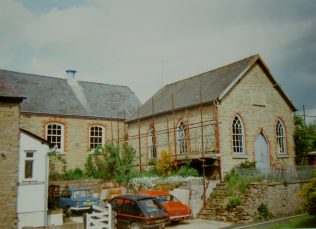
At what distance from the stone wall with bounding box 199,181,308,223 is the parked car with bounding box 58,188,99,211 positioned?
6.27m

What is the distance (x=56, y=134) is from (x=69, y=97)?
14.1 ft

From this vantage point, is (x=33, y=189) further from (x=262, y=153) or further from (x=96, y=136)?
(x=262, y=153)

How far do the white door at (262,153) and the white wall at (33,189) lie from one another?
1465cm

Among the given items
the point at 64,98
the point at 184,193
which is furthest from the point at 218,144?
the point at 64,98

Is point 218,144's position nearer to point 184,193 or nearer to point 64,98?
point 184,193

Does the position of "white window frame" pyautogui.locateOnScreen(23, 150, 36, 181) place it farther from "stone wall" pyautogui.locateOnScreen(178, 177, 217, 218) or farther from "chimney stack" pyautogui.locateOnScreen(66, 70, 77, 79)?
"chimney stack" pyautogui.locateOnScreen(66, 70, 77, 79)

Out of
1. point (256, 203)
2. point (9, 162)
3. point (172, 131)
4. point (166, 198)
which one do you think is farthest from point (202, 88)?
point (9, 162)

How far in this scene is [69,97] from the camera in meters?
31.7

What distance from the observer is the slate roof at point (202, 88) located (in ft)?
78.2

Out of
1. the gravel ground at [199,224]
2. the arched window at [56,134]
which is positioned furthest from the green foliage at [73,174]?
the gravel ground at [199,224]

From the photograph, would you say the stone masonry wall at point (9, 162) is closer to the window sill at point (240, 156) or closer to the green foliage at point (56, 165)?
the green foliage at point (56, 165)

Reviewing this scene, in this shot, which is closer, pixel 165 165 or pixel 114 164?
pixel 165 165

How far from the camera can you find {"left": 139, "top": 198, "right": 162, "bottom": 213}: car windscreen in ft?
48.4

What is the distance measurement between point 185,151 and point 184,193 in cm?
640
